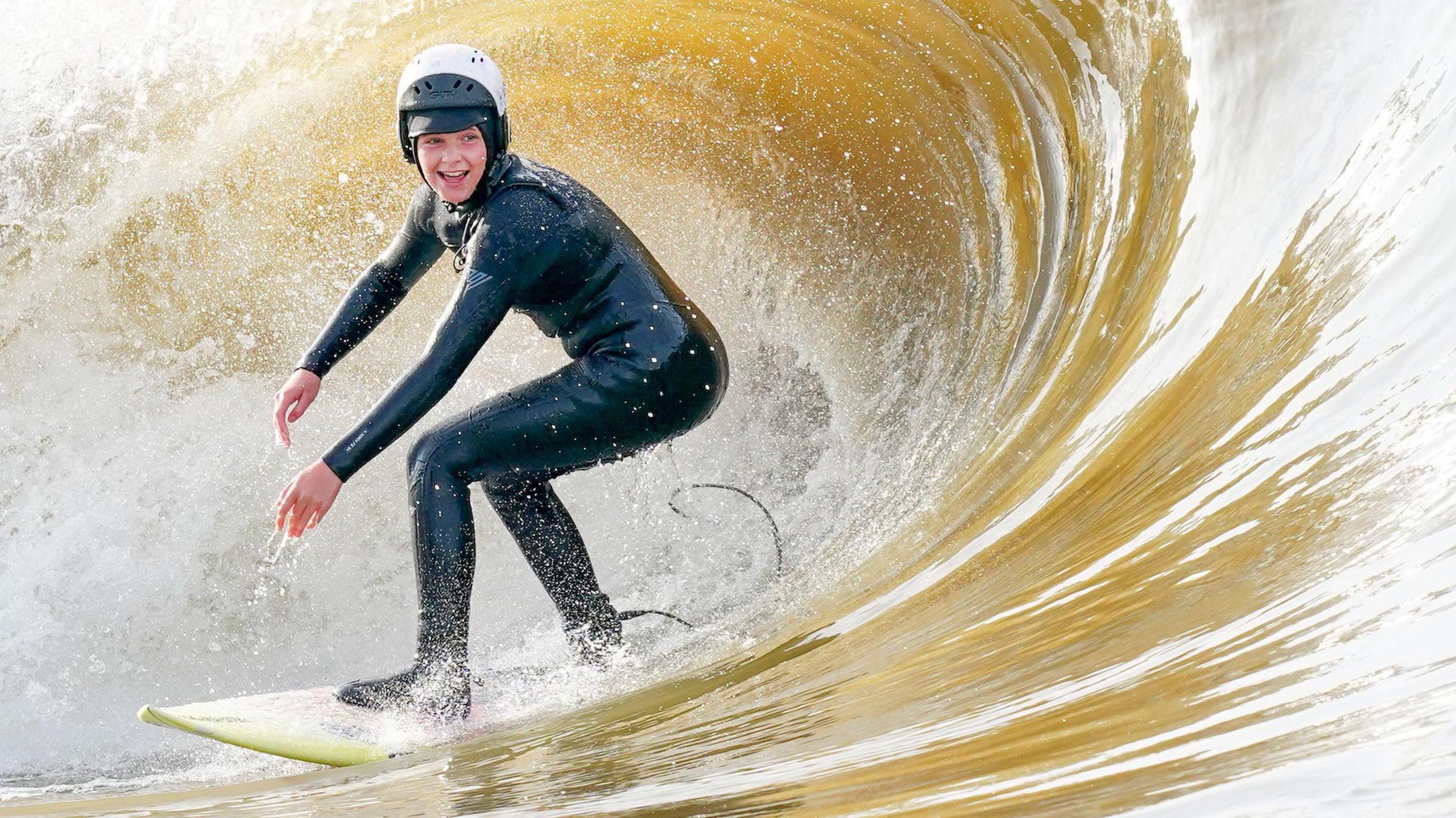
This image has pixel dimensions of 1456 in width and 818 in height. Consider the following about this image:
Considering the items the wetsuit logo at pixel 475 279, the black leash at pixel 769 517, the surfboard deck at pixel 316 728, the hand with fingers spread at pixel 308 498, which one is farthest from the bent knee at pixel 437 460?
the black leash at pixel 769 517

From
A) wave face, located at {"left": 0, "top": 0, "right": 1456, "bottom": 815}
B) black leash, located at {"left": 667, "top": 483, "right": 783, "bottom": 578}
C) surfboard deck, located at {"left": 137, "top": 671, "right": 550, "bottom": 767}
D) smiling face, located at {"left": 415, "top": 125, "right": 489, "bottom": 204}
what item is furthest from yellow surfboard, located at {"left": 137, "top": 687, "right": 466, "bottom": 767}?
smiling face, located at {"left": 415, "top": 125, "right": 489, "bottom": 204}

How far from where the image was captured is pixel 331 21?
5211 mm

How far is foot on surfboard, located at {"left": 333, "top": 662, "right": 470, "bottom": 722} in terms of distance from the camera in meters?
2.81

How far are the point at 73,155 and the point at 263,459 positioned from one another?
173 centimetres

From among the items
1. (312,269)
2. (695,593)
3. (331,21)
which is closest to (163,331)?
(312,269)

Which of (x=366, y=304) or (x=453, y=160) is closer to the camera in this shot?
(x=453, y=160)

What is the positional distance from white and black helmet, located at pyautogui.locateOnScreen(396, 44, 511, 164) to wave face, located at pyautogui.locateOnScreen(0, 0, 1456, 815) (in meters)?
1.49

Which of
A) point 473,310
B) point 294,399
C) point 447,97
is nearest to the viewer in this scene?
point 473,310

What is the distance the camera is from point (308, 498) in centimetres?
253

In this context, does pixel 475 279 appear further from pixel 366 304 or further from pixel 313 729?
pixel 313 729

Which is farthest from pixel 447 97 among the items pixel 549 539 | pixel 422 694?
pixel 422 694

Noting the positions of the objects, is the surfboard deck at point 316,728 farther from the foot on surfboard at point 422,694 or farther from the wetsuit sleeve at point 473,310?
the wetsuit sleeve at point 473,310

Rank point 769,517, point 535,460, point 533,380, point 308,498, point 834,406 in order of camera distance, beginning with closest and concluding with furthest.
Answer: point 308,498
point 535,460
point 533,380
point 769,517
point 834,406

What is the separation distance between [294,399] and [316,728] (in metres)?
0.91
